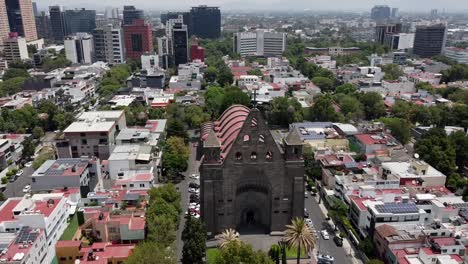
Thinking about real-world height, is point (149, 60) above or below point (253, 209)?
above

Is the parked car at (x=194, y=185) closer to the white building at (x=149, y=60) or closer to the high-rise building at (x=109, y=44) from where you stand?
the white building at (x=149, y=60)

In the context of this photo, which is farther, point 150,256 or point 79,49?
point 79,49

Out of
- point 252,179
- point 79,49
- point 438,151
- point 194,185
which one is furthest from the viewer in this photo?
point 79,49

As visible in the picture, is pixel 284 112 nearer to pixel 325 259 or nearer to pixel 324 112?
pixel 324 112

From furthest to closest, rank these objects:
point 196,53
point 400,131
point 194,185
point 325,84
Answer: point 196,53
point 325,84
point 400,131
point 194,185

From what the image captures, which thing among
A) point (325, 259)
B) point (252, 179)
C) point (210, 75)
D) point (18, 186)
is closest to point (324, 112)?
point (252, 179)

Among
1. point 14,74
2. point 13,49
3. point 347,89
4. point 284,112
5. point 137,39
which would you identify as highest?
point 137,39

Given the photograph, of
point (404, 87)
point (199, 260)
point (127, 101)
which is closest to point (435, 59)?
point (404, 87)

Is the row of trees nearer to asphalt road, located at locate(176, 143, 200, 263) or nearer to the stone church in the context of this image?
asphalt road, located at locate(176, 143, 200, 263)

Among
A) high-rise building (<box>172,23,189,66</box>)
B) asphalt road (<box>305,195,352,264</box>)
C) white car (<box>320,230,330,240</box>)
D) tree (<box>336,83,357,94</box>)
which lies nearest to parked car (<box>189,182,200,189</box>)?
asphalt road (<box>305,195,352,264</box>)
